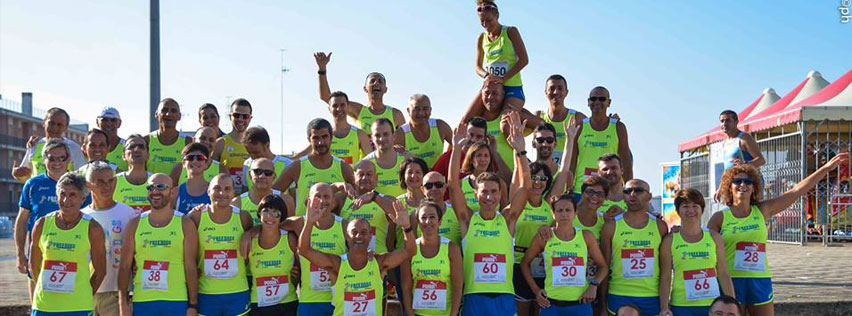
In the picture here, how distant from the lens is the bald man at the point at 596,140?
7727mm

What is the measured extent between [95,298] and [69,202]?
90 cm

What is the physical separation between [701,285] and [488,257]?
169 cm

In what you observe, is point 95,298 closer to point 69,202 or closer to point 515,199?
point 69,202

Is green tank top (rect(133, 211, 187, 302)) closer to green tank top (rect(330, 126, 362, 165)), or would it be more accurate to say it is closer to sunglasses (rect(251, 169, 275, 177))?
sunglasses (rect(251, 169, 275, 177))

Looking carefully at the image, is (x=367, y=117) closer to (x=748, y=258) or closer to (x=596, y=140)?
(x=596, y=140)

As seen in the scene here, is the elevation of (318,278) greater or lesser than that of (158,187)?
lesser

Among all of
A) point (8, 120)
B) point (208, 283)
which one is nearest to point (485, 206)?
point (208, 283)

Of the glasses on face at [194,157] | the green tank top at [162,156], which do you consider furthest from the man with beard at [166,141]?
the glasses on face at [194,157]

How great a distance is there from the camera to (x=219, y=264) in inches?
234

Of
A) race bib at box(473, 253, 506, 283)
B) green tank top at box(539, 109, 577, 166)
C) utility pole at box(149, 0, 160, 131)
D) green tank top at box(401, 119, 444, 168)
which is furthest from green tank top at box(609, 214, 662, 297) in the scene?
utility pole at box(149, 0, 160, 131)

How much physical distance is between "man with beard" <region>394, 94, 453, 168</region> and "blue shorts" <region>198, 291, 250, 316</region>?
8.72 feet

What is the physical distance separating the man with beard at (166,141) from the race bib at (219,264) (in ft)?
6.39

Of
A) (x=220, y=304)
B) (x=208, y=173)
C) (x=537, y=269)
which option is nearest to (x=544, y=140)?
(x=537, y=269)

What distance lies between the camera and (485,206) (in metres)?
6.30
